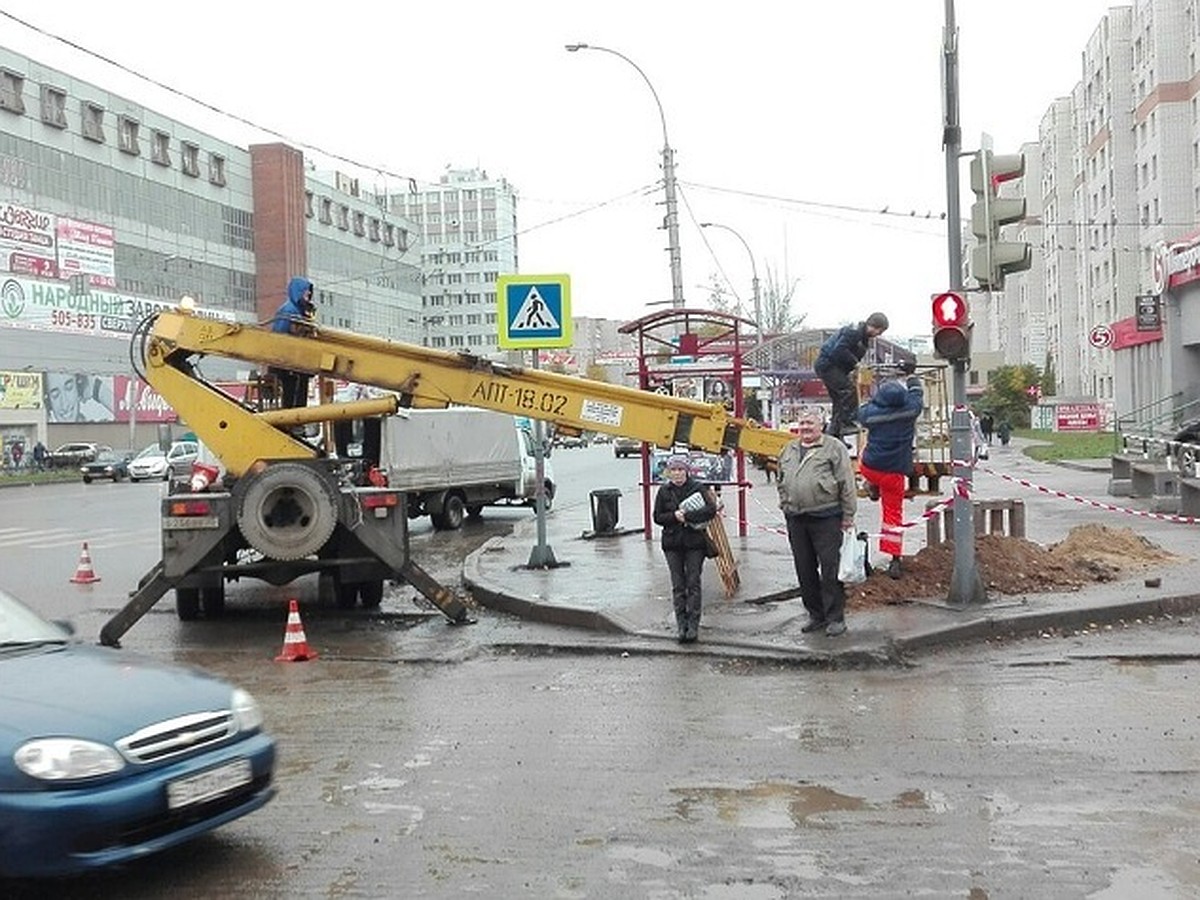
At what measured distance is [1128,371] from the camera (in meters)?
37.9

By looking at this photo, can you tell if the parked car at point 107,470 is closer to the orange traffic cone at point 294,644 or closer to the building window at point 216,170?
the building window at point 216,170

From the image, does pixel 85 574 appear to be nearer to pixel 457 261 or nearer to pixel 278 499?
pixel 278 499

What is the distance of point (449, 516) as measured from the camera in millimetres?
23766

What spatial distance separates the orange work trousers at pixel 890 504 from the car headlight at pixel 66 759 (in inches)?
319

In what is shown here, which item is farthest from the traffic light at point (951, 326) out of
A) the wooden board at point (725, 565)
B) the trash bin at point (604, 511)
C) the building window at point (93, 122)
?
the building window at point (93, 122)

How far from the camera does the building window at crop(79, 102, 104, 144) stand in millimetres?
70750

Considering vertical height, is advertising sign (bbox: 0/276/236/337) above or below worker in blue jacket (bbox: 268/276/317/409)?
above

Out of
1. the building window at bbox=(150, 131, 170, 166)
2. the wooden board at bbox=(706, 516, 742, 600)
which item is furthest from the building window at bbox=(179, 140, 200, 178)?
the wooden board at bbox=(706, 516, 742, 600)

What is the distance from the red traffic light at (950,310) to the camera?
10.8 meters

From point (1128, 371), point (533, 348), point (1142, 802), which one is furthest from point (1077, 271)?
point (1142, 802)

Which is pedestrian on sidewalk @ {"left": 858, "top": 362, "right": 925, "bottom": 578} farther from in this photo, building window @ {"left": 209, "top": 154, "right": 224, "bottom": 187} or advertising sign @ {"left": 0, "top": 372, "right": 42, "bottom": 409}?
building window @ {"left": 209, "top": 154, "right": 224, "bottom": 187}

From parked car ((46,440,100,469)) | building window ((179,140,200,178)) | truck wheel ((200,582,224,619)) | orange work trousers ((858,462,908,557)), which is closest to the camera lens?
orange work trousers ((858,462,908,557))

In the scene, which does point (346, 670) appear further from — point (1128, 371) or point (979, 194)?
point (1128, 371)

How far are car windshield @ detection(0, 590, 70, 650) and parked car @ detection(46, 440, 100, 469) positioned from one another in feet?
195
